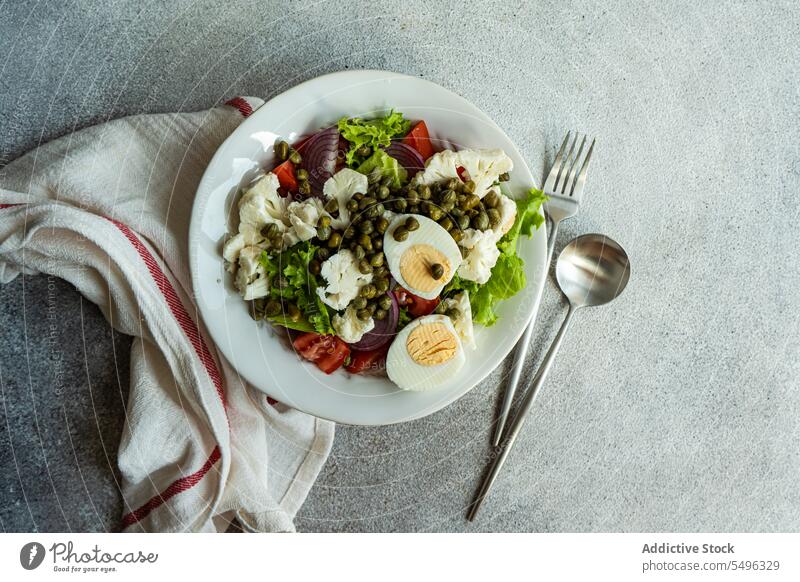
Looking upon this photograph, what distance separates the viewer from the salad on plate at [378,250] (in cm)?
115

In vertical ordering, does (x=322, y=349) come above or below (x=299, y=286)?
below

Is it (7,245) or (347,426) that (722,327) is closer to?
(347,426)

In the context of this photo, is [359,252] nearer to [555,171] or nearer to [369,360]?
[369,360]

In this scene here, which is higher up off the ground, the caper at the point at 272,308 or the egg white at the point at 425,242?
the egg white at the point at 425,242

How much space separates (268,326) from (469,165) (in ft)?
1.78

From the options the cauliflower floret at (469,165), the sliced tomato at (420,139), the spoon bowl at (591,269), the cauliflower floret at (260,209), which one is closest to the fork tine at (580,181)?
the spoon bowl at (591,269)

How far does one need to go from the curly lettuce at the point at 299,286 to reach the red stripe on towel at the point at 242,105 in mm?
350

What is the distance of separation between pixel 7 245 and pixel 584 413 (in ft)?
4.40

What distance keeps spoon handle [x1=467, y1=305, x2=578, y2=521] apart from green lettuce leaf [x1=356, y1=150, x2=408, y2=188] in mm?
515

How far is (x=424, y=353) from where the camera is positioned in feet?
3.87

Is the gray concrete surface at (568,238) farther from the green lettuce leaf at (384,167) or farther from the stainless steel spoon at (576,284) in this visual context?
the green lettuce leaf at (384,167)

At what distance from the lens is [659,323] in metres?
1.41

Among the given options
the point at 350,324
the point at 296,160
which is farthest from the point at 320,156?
the point at 350,324
